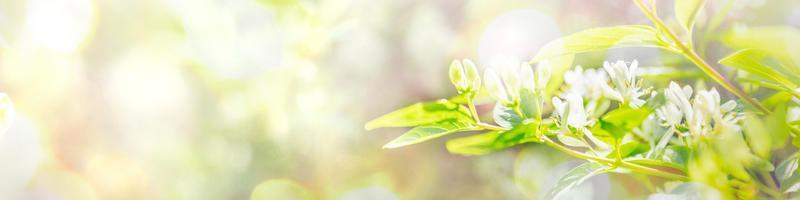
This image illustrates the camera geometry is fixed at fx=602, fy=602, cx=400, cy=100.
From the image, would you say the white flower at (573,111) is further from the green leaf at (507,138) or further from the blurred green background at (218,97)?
the blurred green background at (218,97)

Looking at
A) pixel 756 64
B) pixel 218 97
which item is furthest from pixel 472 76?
pixel 218 97

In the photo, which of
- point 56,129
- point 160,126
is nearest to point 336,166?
point 160,126

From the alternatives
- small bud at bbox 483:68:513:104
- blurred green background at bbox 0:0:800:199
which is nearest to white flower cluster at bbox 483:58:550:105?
small bud at bbox 483:68:513:104

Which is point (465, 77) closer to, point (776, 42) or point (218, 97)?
point (776, 42)

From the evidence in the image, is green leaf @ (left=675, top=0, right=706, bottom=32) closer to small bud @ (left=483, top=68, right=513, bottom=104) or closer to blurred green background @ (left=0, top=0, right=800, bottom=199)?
small bud @ (left=483, top=68, right=513, bottom=104)

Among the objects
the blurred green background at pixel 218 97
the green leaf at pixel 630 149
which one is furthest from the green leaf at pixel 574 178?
the blurred green background at pixel 218 97

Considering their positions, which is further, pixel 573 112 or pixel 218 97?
pixel 218 97

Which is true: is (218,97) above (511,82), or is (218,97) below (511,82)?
above
